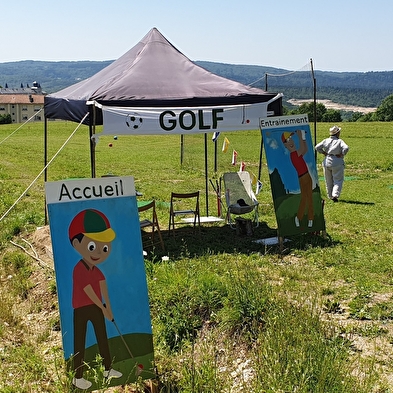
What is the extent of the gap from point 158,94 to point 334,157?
5177 millimetres

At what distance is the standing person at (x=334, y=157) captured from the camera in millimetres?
11656

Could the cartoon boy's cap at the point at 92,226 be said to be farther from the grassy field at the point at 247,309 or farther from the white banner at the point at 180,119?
the white banner at the point at 180,119

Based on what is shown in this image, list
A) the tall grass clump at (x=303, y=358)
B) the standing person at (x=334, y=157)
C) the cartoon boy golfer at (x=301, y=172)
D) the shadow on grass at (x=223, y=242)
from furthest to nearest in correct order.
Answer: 1. the standing person at (x=334, y=157)
2. the shadow on grass at (x=223, y=242)
3. the cartoon boy golfer at (x=301, y=172)
4. the tall grass clump at (x=303, y=358)

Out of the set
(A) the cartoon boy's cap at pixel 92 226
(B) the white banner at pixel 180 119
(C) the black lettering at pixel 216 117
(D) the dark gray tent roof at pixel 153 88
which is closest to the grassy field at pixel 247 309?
(A) the cartoon boy's cap at pixel 92 226

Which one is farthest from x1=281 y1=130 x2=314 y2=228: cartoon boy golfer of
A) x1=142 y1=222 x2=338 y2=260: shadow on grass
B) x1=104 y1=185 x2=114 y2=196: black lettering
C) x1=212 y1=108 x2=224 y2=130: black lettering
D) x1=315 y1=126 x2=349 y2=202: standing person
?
x1=104 y1=185 x2=114 y2=196: black lettering

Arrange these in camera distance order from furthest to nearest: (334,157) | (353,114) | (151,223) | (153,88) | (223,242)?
(353,114) < (334,157) < (223,242) < (151,223) < (153,88)

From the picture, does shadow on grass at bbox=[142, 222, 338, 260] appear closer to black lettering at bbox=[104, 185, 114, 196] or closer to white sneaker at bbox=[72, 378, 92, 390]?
black lettering at bbox=[104, 185, 114, 196]

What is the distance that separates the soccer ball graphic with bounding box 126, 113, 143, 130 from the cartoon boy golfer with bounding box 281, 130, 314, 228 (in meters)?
2.07

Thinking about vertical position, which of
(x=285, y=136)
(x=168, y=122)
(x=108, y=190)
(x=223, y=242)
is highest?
(x=168, y=122)

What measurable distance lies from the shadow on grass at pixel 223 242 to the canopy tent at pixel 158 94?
176 centimetres

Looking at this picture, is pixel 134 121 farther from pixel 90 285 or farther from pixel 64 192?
pixel 90 285

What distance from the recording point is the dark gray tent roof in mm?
7875

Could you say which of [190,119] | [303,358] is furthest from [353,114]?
[303,358]

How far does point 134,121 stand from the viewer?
750 cm
